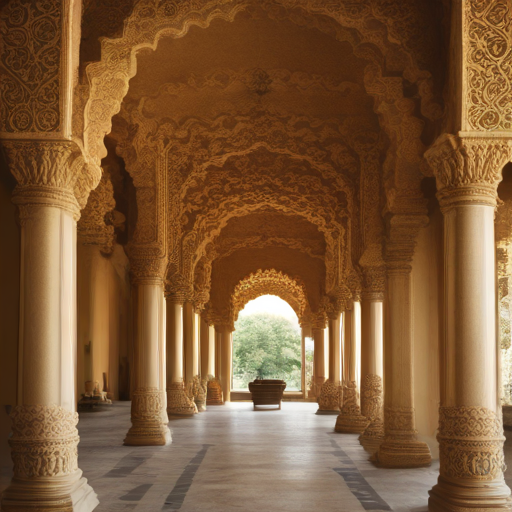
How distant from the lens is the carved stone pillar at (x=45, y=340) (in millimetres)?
5844

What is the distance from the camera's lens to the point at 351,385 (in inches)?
589

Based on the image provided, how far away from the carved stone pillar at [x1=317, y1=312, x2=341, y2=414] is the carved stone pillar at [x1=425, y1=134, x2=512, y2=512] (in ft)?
43.0

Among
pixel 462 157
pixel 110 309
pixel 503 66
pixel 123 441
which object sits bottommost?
pixel 123 441

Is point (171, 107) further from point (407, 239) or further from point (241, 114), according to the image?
point (407, 239)

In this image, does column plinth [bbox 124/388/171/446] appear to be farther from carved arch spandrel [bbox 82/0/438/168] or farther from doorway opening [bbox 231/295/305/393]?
doorway opening [bbox 231/295/305/393]

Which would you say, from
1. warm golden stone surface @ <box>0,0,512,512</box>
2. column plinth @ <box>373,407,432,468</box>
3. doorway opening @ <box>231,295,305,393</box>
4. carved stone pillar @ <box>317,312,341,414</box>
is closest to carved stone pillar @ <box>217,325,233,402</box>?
carved stone pillar @ <box>317,312,341,414</box>

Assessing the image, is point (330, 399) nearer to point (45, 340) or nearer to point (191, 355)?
point (191, 355)

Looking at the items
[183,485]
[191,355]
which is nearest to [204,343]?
[191,355]

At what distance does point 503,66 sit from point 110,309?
54.9 feet

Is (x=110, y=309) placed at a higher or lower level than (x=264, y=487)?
higher

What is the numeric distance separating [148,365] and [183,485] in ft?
12.5

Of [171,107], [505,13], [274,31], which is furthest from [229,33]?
[505,13]

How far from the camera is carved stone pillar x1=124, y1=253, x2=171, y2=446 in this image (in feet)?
37.3

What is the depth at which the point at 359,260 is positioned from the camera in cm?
1158
